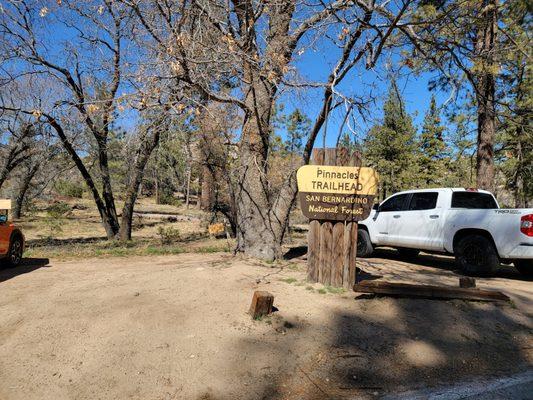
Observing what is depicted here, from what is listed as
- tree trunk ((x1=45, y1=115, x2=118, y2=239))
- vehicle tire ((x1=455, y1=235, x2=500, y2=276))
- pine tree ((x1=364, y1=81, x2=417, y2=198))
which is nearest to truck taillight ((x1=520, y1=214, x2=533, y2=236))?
vehicle tire ((x1=455, y1=235, x2=500, y2=276))

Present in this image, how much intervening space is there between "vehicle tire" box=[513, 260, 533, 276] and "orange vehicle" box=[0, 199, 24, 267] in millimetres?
10382

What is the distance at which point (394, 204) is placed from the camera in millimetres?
10805

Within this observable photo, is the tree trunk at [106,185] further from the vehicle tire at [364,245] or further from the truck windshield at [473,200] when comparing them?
the truck windshield at [473,200]

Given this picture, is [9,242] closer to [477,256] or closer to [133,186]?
[133,186]

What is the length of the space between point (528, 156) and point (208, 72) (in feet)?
70.8

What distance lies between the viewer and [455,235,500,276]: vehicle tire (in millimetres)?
8375

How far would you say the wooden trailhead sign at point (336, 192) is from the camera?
6387 millimetres

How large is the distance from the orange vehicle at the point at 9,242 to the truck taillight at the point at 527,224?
9.96 metres

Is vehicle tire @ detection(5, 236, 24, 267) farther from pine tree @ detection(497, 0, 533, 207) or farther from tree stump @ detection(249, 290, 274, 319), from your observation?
pine tree @ detection(497, 0, 533, 207)

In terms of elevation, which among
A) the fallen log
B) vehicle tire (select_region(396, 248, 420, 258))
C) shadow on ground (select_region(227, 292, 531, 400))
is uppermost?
vehicle tire (select_region(396, 248, 420, 258))

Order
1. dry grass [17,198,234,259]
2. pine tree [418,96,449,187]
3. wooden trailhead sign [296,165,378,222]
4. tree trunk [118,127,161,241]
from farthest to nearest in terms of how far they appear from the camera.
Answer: pine tree [418,96,449,187], tree trunk [118,127,161,241], dry grass [17,198,234,259], wooden trailhead sign [296,165,378,222]

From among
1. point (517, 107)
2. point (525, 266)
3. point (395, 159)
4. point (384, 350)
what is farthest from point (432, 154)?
point (384, 350)

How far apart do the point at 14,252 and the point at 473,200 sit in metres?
10.1

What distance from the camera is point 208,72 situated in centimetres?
829
